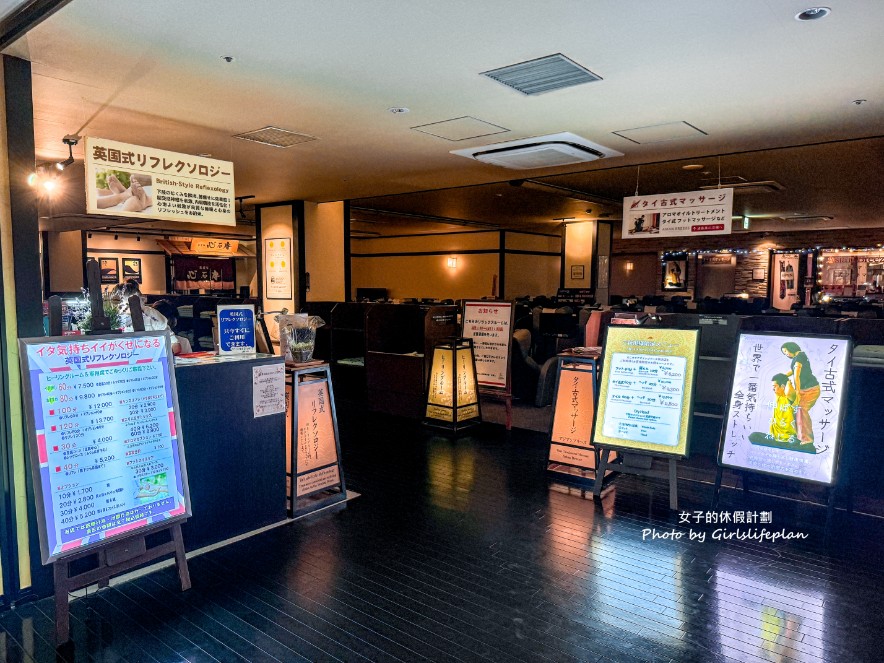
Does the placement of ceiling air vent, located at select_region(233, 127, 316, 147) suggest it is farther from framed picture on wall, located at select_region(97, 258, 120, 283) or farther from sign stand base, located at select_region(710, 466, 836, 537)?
framed picture on wall, located at select_region(97, 258, 120, 283)

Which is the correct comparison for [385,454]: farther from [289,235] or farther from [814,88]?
[289,235]

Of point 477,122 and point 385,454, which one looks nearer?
point 477,122

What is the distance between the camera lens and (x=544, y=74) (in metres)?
3.55

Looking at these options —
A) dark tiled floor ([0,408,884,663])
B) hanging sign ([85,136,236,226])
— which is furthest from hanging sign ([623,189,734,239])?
hanging sign ([85,136,236,226])

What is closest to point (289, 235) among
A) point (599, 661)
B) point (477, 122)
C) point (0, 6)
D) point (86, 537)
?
point (477, 122)

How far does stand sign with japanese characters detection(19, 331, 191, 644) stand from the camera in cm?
239

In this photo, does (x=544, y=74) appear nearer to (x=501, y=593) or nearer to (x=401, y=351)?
(x=501, y=593)

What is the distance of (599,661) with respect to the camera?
7.56 feet

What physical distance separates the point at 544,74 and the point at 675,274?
13747 millimetres

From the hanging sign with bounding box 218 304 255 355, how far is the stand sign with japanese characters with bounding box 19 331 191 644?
0.96m

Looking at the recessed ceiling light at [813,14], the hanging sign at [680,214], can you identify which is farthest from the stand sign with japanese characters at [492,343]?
the recessed ceiling light at [813,14]

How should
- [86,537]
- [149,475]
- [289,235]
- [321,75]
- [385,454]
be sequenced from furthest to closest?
1. [289,235]
2. [385,454]
3. [321,75]
4. [149,475]
5. [86,537]

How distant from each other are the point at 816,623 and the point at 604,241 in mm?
10376

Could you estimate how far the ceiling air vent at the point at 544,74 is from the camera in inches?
133
